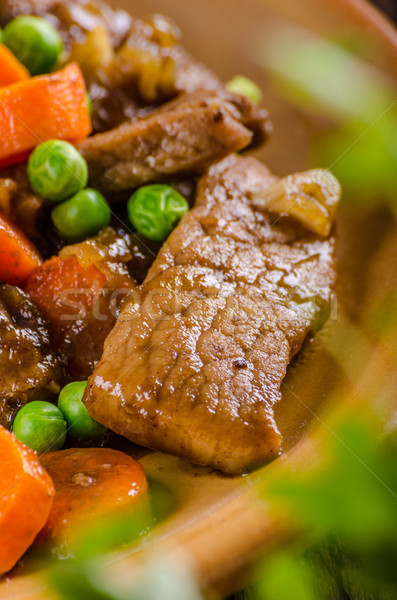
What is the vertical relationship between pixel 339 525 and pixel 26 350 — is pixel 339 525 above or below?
above

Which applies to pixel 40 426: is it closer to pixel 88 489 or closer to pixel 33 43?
pixel 88 489

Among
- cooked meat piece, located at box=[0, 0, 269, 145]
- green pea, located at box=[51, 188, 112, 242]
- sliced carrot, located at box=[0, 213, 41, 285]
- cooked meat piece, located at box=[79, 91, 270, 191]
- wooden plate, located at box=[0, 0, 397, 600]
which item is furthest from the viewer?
cooked meat piece, located at box=[0, 0, 269, 145]

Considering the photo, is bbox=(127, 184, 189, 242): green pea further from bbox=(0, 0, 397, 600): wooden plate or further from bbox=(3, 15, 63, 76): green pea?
bbox=(3, 15, 63, 76): green pea

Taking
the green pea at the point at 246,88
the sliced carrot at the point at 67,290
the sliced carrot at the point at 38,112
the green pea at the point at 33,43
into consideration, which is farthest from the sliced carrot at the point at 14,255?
the green pea at the point at 246,88

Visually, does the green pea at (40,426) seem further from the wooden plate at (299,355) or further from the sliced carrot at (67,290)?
the sliced carrot at (67,290)

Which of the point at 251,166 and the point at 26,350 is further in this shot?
the point at 251,166

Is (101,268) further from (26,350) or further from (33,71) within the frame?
(33,71)

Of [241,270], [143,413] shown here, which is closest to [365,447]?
[143,413]

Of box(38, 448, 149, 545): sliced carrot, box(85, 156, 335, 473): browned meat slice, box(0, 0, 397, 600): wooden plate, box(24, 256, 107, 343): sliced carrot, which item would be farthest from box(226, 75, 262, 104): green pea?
box(38, 448, 149, 545): sliced carrot
